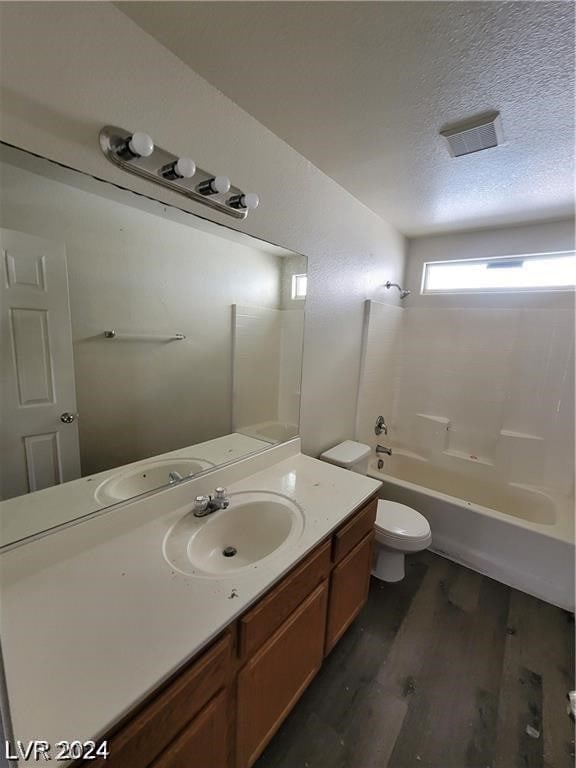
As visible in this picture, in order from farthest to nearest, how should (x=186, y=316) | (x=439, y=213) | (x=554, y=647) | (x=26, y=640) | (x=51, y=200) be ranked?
(x=439, y=213)
(x=554, y=647)
(x=186, y=316)
(x=51, y=200)
(x=26, y=640)

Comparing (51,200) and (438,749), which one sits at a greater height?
(51,200)

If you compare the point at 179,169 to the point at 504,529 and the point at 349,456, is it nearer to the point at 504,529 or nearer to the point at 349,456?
the point at 349,456

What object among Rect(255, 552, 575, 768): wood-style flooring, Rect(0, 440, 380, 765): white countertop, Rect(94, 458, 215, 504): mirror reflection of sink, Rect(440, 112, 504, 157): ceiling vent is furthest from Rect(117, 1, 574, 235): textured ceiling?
Rect(255, 552, 575, 768): wood-style flooring

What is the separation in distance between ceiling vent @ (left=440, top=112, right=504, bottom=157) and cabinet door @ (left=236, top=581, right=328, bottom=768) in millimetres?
2008

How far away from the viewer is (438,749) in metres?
1.21

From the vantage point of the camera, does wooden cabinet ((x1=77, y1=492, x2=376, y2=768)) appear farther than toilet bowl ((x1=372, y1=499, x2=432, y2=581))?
No

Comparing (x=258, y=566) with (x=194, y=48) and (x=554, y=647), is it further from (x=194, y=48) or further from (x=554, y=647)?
(x=554, y=647)

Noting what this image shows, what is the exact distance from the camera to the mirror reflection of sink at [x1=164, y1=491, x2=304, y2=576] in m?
1.11

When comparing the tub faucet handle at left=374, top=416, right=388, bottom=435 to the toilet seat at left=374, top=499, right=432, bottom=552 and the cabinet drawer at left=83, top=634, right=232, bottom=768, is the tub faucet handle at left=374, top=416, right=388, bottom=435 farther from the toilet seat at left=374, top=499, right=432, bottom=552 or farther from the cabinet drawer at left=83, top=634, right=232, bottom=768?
the cabinet drawer at left=83, top=634, right=232, bottom=768

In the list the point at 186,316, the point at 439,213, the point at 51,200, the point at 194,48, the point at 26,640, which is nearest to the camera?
the point at 26,640

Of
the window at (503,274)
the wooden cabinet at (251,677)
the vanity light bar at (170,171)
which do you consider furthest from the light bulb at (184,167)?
the window at (503,274)

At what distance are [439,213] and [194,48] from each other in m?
1.91

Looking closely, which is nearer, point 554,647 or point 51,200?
point 51,200

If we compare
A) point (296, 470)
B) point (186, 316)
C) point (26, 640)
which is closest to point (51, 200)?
point (186, 316)
